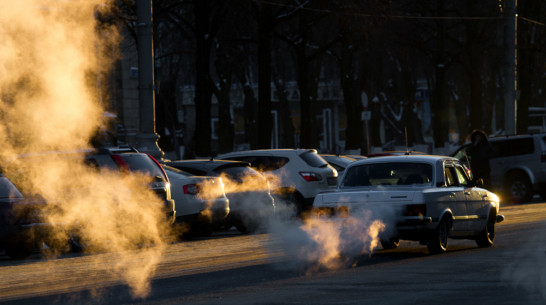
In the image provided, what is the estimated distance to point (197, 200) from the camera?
19188mm


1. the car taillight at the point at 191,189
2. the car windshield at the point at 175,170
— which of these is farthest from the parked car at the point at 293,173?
the car taillight at the point at 191,189

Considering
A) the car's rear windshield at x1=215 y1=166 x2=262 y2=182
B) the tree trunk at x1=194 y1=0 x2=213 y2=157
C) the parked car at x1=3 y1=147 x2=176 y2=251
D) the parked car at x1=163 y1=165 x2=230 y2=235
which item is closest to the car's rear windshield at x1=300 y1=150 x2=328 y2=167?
the car's rear windshield at x1=215 y1=166 x2=262 y2=182

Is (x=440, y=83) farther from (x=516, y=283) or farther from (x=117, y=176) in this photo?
(x=516, y=283)

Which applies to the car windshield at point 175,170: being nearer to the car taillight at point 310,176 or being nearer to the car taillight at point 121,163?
the car taillight at point 121,163

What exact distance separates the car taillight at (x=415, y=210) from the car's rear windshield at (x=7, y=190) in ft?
18.8

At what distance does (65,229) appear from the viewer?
55.4 feet

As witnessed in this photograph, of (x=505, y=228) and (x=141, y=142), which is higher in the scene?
(x=141, y=142)

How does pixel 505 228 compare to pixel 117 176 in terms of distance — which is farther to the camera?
pixel 505 228

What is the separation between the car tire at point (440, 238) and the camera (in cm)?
1458

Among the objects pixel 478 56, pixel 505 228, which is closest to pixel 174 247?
pixel 505 228

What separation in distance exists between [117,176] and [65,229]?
1.12m

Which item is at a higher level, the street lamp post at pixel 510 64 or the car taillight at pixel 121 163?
the street lamp post at pixel 510 64

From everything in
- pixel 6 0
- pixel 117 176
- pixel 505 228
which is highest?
pixel 6 0

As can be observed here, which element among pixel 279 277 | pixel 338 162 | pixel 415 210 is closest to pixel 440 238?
pixel 415 210
